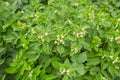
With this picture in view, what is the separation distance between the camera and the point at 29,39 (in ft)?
6.36

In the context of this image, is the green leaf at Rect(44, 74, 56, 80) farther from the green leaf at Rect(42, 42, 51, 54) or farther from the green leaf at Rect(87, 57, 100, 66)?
the green leaf at Rect(87, 57, 100, 66)

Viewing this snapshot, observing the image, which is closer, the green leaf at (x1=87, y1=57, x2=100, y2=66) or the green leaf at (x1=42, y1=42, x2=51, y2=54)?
the green leaf at (x1=42, y1=42, x2=51, y2=54)

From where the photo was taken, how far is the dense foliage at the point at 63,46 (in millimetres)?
1901

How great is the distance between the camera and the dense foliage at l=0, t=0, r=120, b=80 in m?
1.90

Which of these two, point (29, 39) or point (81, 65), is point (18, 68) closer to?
point (29, 39)

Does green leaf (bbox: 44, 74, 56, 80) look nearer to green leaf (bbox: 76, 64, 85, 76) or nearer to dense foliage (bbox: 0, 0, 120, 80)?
dense foliage (bbox: 0, 0, 120, 80)

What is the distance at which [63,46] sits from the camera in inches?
75.9

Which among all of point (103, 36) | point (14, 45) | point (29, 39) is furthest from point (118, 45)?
point (14, 45)

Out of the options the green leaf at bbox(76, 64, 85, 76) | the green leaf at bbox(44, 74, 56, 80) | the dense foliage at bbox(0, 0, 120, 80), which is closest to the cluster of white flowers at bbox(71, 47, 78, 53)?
the dense foliage at bbox(0, 0, 120, 80)

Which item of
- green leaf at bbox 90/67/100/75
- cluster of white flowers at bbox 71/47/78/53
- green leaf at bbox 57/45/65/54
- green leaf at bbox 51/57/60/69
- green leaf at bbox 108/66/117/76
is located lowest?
green leaf at bbox 90/67/100/75

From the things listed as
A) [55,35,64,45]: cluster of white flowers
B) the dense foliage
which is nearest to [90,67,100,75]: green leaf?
the dense foliage

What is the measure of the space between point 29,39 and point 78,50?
33 centimetres

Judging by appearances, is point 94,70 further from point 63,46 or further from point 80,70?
point 63,46

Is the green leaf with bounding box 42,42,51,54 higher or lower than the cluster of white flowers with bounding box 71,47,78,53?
higher
